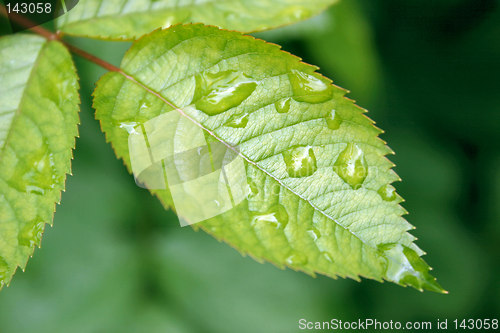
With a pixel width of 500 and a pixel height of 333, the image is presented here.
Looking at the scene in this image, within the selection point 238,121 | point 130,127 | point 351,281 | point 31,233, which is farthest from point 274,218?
point 351,281

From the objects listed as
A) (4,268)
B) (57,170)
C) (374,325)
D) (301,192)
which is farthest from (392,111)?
(4,268)

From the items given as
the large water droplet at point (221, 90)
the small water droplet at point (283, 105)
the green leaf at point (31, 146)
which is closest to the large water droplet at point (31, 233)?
the green leaf at point (31, 146)

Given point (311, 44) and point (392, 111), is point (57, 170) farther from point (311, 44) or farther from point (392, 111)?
point (392, 111)

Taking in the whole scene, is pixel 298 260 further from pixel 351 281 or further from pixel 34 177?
pixel 351 281

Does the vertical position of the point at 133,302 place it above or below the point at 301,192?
below

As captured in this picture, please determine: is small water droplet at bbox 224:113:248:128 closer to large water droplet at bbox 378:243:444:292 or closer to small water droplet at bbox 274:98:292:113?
small water droplet at bbox 274:98:292:113

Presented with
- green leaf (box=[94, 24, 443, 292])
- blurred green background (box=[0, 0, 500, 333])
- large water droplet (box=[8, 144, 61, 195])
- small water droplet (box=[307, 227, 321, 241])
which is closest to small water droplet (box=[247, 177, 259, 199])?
green leaf (box=[94, 24, 443, 292])
